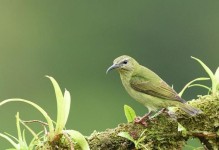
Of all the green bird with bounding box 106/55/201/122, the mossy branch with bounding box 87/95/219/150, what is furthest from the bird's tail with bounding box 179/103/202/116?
the green bird with bounding box 106/55/201/122

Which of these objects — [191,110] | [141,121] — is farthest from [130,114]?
[191,110]

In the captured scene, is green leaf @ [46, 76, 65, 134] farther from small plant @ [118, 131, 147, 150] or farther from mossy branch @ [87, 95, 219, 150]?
small plant @ [118, 131, 147, 150]

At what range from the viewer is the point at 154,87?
24.8 feet

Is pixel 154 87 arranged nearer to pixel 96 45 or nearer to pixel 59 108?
pixel 59 108

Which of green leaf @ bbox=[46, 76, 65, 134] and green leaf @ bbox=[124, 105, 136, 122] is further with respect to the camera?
green leaf @ bbox=[124, 105, 136, 122]

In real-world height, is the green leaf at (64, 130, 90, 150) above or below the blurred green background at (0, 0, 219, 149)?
below

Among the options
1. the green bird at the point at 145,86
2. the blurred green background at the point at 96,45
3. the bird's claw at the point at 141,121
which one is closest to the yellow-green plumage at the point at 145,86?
the green bird at the point at 145,86

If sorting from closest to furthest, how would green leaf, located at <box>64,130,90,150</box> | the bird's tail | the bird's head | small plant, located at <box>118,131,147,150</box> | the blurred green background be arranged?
green leaf, located at <box>64,130,90,150</box> → small plant, located at <box>118,131,147,150</box> → the bird's tail → the bird's head → the blurred green background

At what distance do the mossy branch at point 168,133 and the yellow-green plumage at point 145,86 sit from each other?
0.70 meters

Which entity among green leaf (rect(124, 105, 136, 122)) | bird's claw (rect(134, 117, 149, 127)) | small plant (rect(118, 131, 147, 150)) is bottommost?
small plant (rect(118, 131, 147, 150))

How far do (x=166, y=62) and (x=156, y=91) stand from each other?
130 ft

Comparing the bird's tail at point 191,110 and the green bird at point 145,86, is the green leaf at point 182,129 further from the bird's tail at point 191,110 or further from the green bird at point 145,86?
the green bird at point 145,86

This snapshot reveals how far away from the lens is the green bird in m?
7.35

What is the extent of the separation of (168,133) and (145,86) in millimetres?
1425
